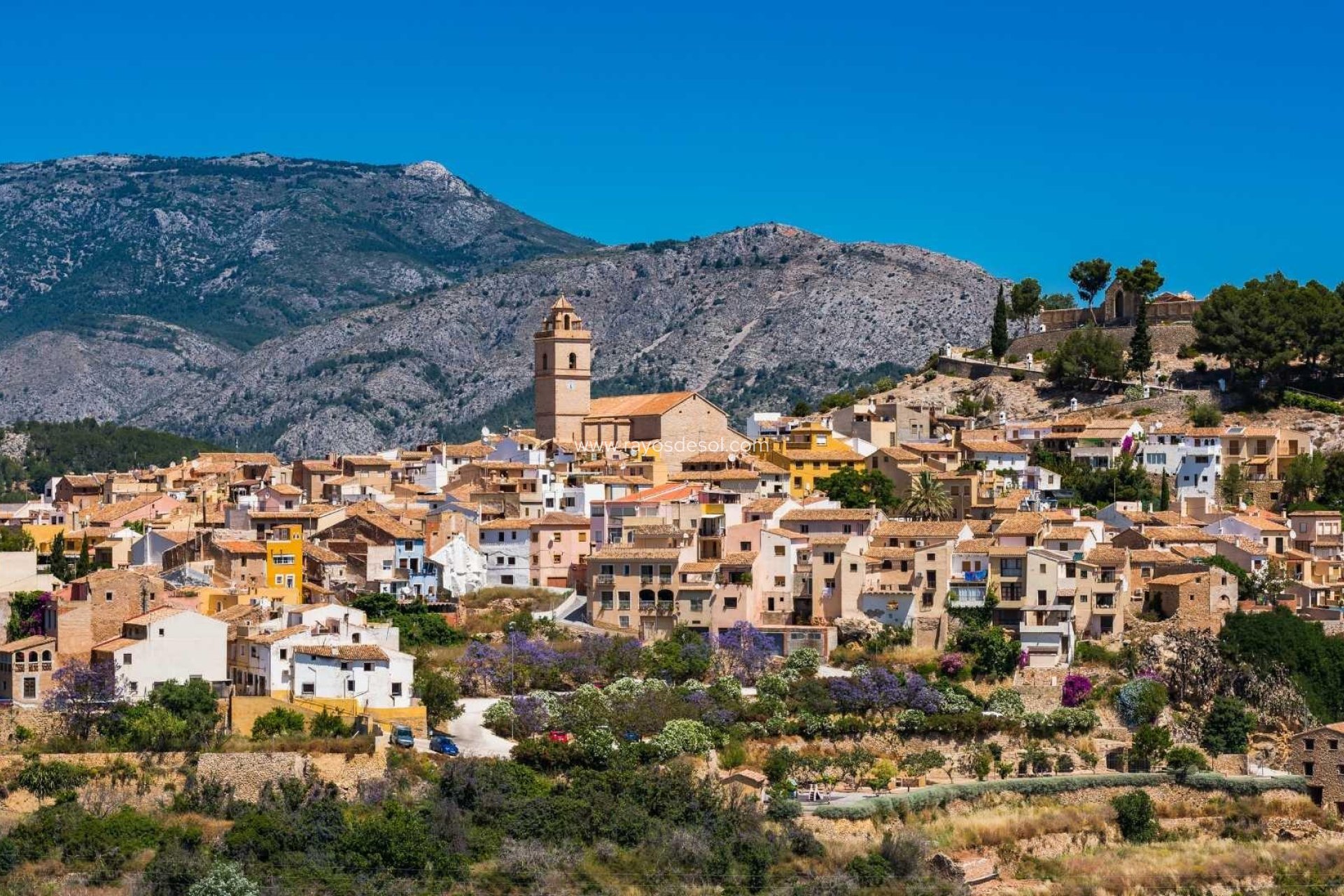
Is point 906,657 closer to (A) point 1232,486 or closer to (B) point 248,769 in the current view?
(B) point 248,769

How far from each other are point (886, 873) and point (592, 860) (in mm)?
5594

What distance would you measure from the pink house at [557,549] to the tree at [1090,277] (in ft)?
137

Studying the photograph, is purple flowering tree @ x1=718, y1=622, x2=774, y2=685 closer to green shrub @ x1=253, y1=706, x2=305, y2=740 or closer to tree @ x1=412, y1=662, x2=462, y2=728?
tree @ x1=412, y1=662, x2=462, y2=728

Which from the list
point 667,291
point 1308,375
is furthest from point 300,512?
point 667,291

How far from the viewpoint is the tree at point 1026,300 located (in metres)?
96.4

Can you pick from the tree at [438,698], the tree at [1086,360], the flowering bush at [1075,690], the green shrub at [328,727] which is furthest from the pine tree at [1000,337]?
the green shrub at [328,727]

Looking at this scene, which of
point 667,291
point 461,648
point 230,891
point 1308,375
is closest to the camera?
point 230,891

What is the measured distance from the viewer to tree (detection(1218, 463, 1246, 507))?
68500 mm

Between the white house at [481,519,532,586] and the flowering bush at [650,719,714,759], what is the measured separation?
12960 mm

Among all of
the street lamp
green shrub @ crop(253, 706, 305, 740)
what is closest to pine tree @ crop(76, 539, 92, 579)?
the street lamp

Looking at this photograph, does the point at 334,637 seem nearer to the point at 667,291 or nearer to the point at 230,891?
the point at 230,891

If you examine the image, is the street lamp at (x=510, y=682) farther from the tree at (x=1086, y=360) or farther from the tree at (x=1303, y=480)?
the tree at (x=1086, y=360)

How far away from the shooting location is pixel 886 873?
40375mm

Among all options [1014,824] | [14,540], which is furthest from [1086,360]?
[14,540]
